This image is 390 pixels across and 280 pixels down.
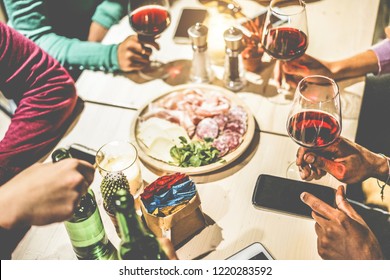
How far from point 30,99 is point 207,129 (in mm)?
607

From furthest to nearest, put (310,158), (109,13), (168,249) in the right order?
(109,13)
(310,158)
(168,249)

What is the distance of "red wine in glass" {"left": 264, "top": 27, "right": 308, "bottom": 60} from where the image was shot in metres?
1.31

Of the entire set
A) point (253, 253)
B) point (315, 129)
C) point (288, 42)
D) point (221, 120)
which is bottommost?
point (253, 253)

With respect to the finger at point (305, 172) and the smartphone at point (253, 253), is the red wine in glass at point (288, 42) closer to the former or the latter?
the finger at point (305, 172)

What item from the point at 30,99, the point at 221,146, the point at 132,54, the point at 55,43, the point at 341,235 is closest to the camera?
the point at 341,235

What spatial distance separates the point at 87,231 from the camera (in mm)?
1023

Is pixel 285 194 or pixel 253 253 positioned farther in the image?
pixel 285 194

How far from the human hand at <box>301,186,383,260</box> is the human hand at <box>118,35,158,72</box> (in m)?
0.84

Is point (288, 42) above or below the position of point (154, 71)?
above

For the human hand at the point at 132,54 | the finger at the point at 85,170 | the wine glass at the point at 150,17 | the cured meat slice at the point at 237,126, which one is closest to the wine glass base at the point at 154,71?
the human hand at the point at 132,54

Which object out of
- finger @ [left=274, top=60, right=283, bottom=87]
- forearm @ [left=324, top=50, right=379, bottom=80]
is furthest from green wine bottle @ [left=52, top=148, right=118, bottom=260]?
forearm @ [left=324, top=50, right=379, bottom=80]

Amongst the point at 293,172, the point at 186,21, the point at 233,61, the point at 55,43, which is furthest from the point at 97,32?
the point at 293,172

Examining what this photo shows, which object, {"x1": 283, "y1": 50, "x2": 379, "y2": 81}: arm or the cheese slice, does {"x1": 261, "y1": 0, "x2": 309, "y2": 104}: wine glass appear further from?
the cheese slice

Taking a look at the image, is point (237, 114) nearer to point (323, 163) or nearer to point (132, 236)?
point (323, 163)
